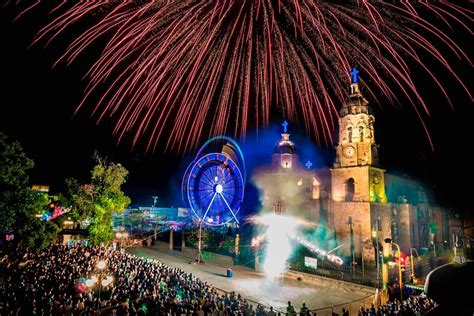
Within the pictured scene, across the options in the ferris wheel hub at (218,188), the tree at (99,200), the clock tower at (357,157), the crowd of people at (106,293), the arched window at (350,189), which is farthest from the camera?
the ferris wheel hub at (218,188)

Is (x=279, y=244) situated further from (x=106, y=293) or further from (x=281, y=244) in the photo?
(x=106, y=293)

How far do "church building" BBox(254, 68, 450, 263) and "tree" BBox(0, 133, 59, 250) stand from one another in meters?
27.9

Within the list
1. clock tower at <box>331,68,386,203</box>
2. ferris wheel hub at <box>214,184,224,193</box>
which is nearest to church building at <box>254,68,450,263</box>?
clock tower at <box>331,68,386,203</box>

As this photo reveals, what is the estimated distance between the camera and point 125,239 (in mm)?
39375

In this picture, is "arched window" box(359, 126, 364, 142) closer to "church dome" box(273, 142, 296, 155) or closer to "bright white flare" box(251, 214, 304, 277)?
"bright white flare" box(251, 214, 304, 277)

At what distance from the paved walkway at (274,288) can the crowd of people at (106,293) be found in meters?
4.05

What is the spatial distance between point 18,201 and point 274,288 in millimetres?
19628

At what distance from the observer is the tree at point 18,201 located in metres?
20.1

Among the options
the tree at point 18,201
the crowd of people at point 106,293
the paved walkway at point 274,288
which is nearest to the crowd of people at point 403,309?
the crowd of people at point 106,293

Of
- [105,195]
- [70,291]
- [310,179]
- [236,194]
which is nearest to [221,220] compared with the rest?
[236,194]

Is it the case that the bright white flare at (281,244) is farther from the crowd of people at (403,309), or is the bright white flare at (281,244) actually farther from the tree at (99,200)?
the tree at (99,200)

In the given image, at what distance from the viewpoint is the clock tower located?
36125 mm

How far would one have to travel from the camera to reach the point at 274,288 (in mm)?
22938

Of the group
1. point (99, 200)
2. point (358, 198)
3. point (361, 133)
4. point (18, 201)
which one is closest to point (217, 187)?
point (99, 200)
